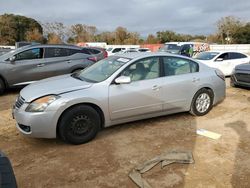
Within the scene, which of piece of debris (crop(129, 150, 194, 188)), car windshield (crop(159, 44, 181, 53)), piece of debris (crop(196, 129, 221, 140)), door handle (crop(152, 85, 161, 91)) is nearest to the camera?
piece of debris (crop(129, 150, 194, 188))

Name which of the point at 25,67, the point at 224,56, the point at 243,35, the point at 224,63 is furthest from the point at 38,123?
the point at 243,35

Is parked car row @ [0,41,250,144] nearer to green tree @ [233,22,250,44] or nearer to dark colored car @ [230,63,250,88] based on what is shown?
dark colored car @ [230,63,250,88]

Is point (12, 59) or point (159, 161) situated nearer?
point (159, 161)

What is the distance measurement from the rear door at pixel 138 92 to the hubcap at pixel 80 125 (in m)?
0.49

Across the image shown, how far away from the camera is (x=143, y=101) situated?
518cm

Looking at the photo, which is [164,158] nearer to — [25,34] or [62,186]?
[62,186]

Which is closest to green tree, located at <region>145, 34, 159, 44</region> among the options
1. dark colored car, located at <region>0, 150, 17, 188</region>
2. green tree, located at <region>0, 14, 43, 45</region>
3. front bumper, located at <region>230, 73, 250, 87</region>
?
green tree, located at <region>0, 14, 43, 45</region>

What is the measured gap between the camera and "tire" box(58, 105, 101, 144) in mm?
4418

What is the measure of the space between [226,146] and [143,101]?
1.65 m

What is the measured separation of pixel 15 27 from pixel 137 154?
5485 centimetres

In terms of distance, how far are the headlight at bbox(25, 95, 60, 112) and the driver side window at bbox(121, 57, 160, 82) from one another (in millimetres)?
1382

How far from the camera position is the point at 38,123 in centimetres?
430

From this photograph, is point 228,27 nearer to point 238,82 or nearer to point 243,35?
point 243,35

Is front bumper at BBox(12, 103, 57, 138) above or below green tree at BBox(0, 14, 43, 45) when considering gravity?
below
